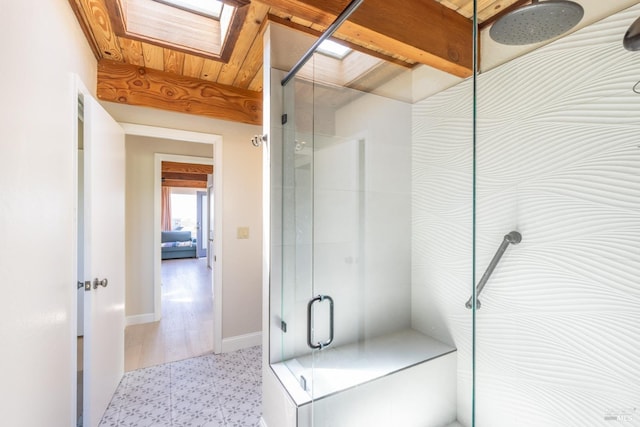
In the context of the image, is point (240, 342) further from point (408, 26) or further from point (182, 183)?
point (182, 183)

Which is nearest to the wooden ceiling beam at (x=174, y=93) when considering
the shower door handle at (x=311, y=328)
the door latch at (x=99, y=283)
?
the door latch at (x=99, y=283)

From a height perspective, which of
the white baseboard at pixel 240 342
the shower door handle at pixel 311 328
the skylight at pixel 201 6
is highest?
the skylight at pixel 201 6

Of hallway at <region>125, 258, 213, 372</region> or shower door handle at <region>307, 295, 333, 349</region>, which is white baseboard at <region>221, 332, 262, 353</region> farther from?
shower door handle at <region>307, 295, 333, 349</region>

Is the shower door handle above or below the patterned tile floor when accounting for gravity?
above

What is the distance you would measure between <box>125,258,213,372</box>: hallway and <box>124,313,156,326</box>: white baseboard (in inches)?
2.3

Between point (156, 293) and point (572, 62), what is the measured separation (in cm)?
Result: 416

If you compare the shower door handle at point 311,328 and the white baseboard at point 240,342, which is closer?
the shower door handle at point 311,328

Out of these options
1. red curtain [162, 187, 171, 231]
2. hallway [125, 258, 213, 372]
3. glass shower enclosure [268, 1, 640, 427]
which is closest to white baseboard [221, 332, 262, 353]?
hallway [125, 258, 213, 372]

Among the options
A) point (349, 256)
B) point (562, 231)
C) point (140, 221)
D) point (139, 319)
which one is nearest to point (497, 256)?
point (562, 231)

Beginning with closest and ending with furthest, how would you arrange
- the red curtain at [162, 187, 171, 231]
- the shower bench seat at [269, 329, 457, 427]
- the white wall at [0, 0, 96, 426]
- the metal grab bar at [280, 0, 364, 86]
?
the white wall at [0, 0, 96, 426], the metal grab bar at [280, 0, 364, 86], the shower bench seat at [269, 329, 457, 427], the red curtain at [162, 187, 171, 231]

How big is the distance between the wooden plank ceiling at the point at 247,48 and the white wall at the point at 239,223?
0.46 feet

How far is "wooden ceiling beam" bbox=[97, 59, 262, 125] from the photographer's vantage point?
87.3 inches

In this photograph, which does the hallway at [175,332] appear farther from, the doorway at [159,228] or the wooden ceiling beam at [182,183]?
the wooden ceiling beam at [182,183]

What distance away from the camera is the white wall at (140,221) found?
321cm
